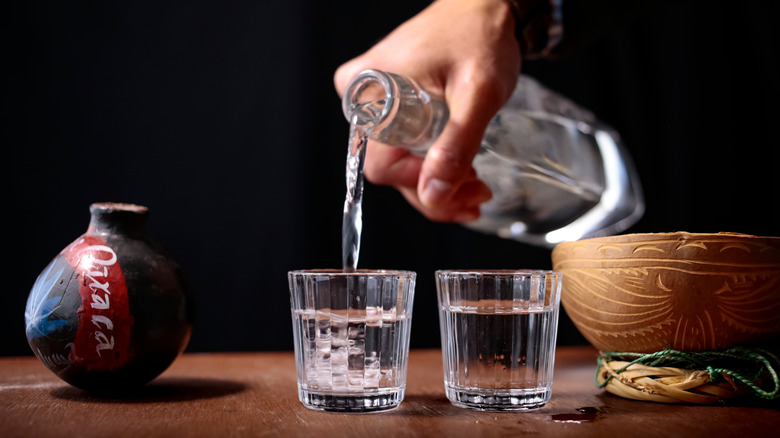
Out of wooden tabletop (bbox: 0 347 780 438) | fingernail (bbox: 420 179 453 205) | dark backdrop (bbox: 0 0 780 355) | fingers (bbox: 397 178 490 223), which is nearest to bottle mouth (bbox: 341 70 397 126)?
fingernail (bbox: 420 179 453 205)

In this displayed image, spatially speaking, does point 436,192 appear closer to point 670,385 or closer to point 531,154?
point 531,154

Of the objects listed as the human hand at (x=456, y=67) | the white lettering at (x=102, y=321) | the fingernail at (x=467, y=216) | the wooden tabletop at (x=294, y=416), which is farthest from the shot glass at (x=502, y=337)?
the fingernail at (x=467, y=216)

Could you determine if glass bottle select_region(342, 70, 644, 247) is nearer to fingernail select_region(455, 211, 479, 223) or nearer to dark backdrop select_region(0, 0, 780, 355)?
fingernail select_region(455, 211, 479, 223)

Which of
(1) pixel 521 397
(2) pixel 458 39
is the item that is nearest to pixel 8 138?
(2) pixel 458 39

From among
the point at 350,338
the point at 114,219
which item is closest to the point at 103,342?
the point at 114,219

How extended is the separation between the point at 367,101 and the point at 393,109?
0.07 meters

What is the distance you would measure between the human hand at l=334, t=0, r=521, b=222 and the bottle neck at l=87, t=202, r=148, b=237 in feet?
1.33

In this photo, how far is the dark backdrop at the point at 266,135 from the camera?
182 centimetres

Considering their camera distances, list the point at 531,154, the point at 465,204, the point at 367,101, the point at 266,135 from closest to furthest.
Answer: the point at 367,101 → the point at 531,154 → the point at 465,204 → the point at 266,135

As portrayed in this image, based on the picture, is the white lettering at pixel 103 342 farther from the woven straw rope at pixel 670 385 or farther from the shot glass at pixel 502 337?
the woven straw rope at pixel 670 385

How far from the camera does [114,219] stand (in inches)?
32.6

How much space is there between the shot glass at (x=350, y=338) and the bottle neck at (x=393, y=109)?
0.28m

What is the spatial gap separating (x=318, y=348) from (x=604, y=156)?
2.79ft

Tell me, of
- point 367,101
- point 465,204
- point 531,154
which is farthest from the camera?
point 465,204
